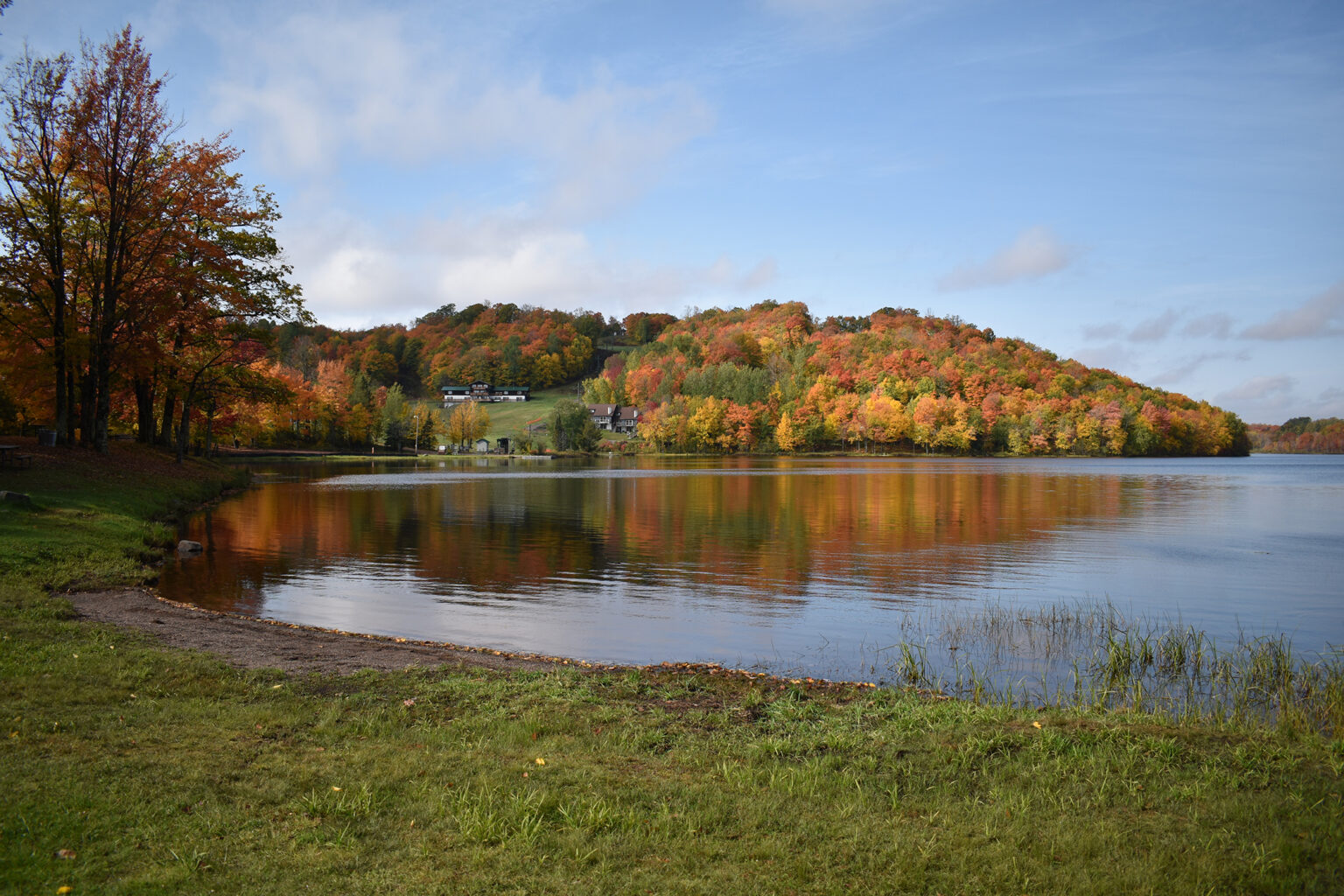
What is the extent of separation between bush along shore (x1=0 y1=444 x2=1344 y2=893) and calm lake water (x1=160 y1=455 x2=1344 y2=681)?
4177 mm

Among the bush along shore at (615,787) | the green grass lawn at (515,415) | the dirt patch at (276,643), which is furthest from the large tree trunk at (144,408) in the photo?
the green grass lawn at (515,415)

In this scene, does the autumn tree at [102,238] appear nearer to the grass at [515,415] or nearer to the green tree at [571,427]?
the green tree at [571,427]

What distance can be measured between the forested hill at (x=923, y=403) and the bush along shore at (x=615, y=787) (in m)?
142

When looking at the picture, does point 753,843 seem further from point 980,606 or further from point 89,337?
point 89,337

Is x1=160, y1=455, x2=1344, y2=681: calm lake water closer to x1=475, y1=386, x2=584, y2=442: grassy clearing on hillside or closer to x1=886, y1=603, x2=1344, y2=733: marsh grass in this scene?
x1=886, y1=603, x2=1344, y2=733: marsh grass

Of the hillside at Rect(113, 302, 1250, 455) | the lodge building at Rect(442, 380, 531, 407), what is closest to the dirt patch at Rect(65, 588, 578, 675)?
the hillside at Rect(113, 302, 1250, 455)

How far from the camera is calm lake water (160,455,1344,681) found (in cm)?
1531

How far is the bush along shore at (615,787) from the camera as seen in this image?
520 centimetres

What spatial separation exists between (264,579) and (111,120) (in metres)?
23.1

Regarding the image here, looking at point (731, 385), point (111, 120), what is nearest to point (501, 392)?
point (731, 385)

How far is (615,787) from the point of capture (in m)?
6.57

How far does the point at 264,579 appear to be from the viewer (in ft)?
65.0

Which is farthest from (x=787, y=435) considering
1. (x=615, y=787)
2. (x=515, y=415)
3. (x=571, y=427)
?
(x=615, y=787)

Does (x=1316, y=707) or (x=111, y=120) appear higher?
(x=111, y=120)
